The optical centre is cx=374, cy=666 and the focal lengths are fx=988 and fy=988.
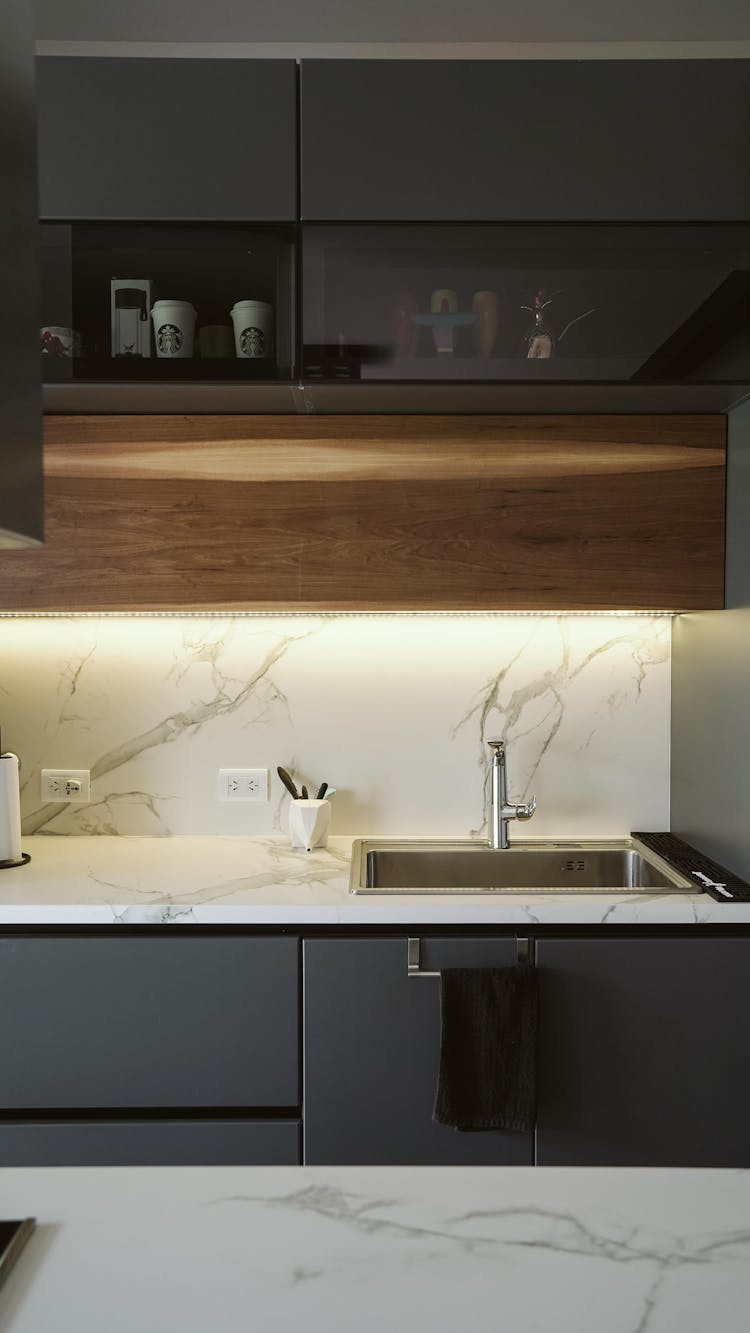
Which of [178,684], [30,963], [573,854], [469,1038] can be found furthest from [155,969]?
[573,854]

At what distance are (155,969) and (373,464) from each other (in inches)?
45.9

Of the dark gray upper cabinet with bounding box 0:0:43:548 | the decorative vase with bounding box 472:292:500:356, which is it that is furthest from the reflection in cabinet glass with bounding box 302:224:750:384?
the dark gray upper cabinet with bounding box 0:0:43:548

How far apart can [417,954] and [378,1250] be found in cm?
109

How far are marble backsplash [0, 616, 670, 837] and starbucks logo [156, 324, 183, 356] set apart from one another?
2.39 feet

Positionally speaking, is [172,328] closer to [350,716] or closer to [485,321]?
[485,321]

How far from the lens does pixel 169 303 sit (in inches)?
79.6

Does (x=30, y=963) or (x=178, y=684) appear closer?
(x=30, y=963)

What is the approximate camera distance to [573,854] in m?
2.43

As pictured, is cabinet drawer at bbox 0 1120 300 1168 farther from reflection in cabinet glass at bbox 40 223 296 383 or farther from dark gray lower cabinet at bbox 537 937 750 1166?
reflection in cabinet glass at bbox 40 223 296 383

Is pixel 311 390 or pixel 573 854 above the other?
pixel 311 390

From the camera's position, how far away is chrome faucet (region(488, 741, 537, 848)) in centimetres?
237

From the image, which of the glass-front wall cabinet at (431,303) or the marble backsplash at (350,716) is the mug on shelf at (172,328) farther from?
the marble backsplash at (350,716)

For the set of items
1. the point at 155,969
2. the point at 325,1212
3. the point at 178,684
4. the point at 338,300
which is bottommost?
the point at 155,969

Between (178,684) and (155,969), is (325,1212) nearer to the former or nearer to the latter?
(155,969)
